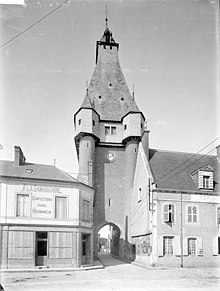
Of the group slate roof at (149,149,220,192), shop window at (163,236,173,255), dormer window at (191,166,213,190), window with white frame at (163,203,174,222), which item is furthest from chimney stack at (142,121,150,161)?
shop window at (163,236,173,255)

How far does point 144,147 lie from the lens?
3061 centimetres

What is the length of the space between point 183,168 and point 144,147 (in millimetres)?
4283

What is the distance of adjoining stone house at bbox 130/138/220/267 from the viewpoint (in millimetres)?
23938

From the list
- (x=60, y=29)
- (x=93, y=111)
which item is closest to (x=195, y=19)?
(x=60, y=29)

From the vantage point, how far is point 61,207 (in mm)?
22828

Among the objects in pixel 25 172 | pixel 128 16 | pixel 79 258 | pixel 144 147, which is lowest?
pixel 79 258

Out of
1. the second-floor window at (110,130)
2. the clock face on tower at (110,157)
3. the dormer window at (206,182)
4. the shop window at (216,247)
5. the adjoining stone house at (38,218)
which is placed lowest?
the shop window at (216,247)

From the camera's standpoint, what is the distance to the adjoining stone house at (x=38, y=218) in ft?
69.7

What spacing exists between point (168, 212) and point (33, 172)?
993cm

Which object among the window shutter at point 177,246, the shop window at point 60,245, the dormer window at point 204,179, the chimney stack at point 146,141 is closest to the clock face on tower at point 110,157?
the chimney stack at point 146,141

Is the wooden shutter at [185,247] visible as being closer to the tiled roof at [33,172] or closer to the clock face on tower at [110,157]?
the tiled roof at [33,172]

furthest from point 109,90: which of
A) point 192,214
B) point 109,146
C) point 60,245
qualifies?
point 60,245

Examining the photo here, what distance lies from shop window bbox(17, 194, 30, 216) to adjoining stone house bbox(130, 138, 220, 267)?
8.67 meters

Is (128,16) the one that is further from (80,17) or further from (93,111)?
(93,111)
